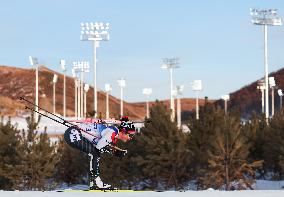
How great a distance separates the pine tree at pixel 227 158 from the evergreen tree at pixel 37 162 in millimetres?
5801

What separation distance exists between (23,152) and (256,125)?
38.3ft

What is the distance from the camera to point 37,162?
2445cm

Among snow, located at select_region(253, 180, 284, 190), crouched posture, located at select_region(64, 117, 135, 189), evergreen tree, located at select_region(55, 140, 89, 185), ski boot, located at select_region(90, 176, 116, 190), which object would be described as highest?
crouched posture, located at select_region(64, 117, 135, 189)

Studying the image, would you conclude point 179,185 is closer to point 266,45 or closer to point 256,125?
point 256,125

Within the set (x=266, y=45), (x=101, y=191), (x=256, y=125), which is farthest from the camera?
(x=266, y=45)

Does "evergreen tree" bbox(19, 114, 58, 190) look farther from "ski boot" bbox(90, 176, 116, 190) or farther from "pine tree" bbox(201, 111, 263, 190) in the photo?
"ski boot" bbox(90, 176, 116, 190)

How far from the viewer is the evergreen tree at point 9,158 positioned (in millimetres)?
24922

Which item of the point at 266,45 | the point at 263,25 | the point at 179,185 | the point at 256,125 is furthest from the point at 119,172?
the point at 263,25

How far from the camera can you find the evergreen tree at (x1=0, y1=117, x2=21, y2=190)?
24.9 metres

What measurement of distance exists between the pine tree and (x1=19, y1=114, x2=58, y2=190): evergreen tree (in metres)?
5.80

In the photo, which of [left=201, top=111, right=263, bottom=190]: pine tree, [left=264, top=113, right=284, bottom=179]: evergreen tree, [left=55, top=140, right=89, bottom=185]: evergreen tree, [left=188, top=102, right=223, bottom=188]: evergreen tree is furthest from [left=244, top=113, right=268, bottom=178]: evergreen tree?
[left=55, top=140, right=89, bottom=185]: evergreen tree

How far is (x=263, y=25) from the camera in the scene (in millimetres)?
58594

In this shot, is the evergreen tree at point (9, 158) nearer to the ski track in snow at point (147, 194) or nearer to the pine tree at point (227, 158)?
the pine tree at point (227, 158)

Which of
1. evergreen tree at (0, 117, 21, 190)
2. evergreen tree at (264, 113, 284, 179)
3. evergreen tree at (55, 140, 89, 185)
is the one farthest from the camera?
evergreen tree at (55, 140, 89, 185)
